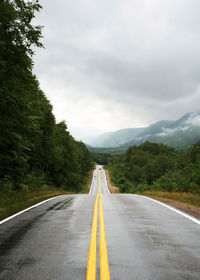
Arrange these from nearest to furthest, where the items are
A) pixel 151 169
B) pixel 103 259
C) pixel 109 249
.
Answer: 1. pixel 103 259
2. pixel 109 249
3. pixel 151 169

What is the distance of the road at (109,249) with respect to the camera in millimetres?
3480

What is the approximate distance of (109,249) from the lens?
4586 millimetres

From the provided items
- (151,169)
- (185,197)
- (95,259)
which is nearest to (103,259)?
(95,259)

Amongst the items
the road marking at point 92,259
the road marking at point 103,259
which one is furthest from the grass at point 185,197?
the road marking at point 92,259

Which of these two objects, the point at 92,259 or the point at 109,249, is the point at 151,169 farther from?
the point at 92,259

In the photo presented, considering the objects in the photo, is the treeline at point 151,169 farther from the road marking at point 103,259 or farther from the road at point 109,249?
the road marking at point 103,259

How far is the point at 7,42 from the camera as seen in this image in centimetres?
1239

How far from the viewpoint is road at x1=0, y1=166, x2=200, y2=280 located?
3.48 m

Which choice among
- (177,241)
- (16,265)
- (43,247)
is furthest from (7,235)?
(177,241)

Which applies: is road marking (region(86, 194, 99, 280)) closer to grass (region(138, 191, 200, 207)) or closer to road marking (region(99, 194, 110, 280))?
road marking (region(99, 194, 110, 280))

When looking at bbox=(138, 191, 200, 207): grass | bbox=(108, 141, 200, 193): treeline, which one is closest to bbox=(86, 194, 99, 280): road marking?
bbox=(138, 191, 200, 207): grass

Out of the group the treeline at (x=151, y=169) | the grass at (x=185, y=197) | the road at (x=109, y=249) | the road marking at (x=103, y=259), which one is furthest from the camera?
the treeline at (x=151, y=169)

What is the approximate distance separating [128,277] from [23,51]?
12899 millimetres

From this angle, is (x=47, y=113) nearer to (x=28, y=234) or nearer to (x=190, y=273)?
(x=28, y=234)
